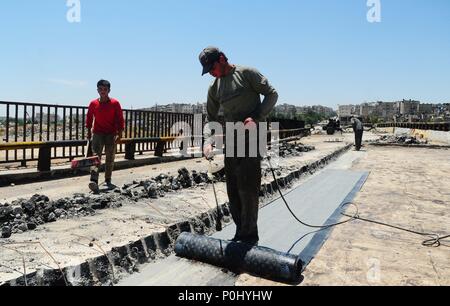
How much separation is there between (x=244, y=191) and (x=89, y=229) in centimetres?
186

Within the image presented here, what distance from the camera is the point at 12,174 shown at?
7938mm

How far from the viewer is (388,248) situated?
171 inches

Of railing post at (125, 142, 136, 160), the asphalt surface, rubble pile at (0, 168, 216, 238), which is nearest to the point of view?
the asphalt surface

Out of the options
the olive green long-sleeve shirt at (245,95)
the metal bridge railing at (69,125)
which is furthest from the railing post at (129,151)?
the olive green long-sleeve shirt at (245,95)

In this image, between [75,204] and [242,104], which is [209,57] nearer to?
[242,104]

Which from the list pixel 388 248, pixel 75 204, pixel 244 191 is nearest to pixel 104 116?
pixel 75 204

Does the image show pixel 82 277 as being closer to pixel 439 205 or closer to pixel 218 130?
pixel 218 130

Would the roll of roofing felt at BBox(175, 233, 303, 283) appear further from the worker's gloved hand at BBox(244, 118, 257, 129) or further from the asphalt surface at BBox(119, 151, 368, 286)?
the worker's gloved hand at BBox(244, 118, 257, 129)

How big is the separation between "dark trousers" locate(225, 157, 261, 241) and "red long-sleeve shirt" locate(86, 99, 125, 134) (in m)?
4.03

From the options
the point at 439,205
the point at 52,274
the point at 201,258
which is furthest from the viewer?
the point at 439,205

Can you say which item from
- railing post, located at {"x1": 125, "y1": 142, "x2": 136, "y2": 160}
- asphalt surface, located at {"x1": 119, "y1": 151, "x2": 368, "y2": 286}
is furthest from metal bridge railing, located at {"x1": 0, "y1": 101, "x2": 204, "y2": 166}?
asphalt surface, located at {"x1": 119, "y1": 151, "x2": 368, "y2": 286}

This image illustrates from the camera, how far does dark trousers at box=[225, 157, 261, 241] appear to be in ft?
13.0

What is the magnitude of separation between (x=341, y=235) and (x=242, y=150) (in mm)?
1867
